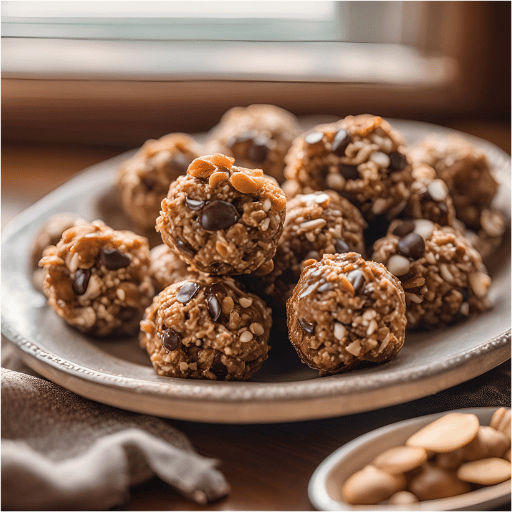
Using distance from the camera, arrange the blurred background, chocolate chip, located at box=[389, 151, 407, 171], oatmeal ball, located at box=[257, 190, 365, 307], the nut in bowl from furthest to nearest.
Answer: the blurred background → chocolate chip, located at box=[389, 151, 407, 171] → oatmeal ball, located at box=[257, 190, 365, 307] → the nut in bowl

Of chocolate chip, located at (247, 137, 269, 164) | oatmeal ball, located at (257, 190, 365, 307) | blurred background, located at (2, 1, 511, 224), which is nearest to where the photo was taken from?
oatmeal ball, located at (257, 190, 365, 307)

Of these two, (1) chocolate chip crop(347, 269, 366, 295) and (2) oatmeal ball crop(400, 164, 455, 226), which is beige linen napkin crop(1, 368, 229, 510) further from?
(2) oatmeal ball crop(400, 164, 455, 226)

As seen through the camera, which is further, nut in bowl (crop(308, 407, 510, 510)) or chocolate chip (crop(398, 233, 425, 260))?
chocolate chip (crop(398, 233, 425, 260))

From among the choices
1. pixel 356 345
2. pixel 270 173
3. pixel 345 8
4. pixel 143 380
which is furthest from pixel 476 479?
pixel 345 8

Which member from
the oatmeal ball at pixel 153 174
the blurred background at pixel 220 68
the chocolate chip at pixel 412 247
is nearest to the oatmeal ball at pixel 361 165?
the chocolate chip at pixel 412 247

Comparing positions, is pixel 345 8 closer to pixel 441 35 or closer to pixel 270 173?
pixel 441 35

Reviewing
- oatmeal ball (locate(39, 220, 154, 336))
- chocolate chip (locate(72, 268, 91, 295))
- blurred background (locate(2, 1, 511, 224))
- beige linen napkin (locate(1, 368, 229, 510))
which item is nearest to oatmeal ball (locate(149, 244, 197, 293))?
oatmeal ball (locate(39, 220, 154, 336))

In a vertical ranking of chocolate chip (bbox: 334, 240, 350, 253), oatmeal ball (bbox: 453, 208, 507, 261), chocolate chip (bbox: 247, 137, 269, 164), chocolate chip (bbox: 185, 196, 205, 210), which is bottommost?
oatmeal ball (bbox: 453, 208, 507, 261)

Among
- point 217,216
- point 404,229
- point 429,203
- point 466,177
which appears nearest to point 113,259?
point 217,216
